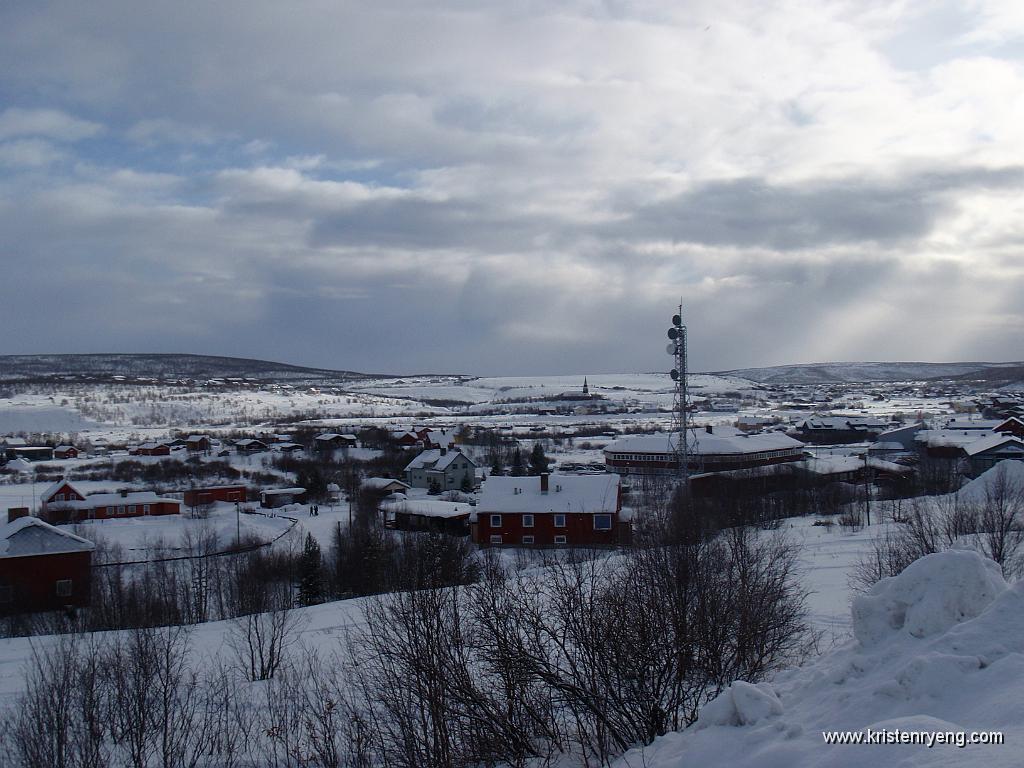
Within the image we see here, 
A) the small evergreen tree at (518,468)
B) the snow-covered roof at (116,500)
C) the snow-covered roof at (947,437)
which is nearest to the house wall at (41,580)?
the snow-covered roof at (116,500)

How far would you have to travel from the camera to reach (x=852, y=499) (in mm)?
44031

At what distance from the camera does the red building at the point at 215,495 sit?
4847 cm

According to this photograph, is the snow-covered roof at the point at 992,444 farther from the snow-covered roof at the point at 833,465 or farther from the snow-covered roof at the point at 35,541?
the snow-covered roof at the point at 35,541

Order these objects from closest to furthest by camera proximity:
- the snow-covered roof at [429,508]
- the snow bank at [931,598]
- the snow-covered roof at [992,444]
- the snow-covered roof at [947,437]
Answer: the snow bank at [931,598]
the snow-covered roof at [429,508]
the snow-covered roof at [992,444]
the snow-covered roof at [947,437]

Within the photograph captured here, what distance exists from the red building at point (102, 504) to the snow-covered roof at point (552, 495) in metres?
20.5

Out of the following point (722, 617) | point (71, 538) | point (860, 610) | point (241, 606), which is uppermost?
point (860, 610)

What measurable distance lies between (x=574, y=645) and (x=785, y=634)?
4.45 m

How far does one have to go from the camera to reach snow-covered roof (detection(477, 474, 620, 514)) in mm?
38469

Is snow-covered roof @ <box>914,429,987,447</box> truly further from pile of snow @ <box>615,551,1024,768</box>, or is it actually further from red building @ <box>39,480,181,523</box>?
pile of snow @ <box>615,551,1024,768</box>

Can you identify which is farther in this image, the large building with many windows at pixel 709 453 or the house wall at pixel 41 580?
the large building with many windows at pixel 709 453

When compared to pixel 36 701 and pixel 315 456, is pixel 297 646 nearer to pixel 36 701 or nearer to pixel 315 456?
pixel 36 701

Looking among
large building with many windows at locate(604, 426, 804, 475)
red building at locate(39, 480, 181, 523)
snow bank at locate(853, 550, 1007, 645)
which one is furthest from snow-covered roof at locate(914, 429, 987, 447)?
snow bank at locate(853, 550, 1007, 645)

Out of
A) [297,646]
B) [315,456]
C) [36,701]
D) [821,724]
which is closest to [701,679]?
[821,724]

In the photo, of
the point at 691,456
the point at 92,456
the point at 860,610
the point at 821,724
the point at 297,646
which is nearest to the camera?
the point at 821,724
